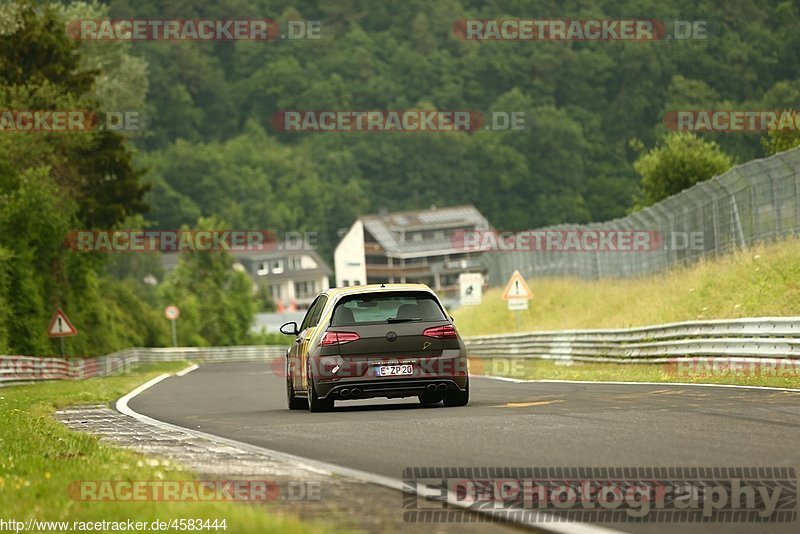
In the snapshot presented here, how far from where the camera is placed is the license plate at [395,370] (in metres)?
16.7

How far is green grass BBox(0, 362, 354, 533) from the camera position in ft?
25.5

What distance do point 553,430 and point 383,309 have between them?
16.9 feet

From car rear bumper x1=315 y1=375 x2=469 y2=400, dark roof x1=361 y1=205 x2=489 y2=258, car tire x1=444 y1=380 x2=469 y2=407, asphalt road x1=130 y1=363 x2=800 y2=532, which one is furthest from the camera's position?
dark roof x1=361 y1=205 x2=489 y2=258

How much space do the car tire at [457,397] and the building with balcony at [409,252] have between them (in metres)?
109

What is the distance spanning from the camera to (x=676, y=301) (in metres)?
33.9

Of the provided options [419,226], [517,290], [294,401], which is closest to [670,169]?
[517,290]

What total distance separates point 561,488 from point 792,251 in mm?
20540

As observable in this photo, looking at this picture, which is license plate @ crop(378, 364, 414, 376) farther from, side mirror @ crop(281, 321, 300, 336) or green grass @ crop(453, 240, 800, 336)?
green grass @ crop(453, 240, 800, 336)

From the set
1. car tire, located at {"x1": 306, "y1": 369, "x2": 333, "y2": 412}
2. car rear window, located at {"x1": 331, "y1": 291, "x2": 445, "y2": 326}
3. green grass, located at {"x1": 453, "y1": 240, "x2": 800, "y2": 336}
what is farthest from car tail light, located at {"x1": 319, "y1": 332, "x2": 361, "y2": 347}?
green grass, located at {"x1": 453, "y1": 240, "x2": 800, "y2": 336}

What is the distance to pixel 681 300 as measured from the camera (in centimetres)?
3372

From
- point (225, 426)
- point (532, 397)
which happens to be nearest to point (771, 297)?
point (532, 397)

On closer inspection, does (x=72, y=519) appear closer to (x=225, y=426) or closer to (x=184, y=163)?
(x=225, y=426)

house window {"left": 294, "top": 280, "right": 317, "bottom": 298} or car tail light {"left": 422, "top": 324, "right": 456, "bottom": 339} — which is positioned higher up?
house window {"left": 294, "top": 280, "right": 317, "bottom": 298}

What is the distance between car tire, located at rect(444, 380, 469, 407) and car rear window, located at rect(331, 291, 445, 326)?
0.83 m
